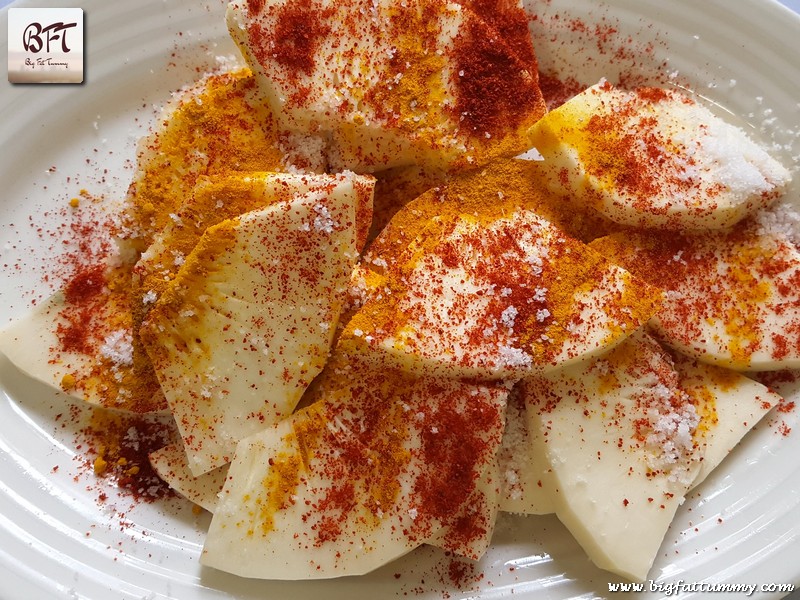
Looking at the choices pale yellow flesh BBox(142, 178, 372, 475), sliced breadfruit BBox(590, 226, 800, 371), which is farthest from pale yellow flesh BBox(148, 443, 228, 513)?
sliced breadfruit BBox(590, 226, 800, 371)

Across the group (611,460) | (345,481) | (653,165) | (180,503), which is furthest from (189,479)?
(653,165)

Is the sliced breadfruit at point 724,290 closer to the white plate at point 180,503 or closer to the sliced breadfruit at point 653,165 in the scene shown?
the sliced breadfruit at point 653,165

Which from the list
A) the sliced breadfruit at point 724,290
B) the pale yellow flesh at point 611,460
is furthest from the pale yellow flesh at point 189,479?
the sliced breadfruit at point 724,290

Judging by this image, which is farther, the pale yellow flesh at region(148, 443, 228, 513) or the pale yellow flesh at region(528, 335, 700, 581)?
the pale yellow flesh at region(148, 443, 228, 513)

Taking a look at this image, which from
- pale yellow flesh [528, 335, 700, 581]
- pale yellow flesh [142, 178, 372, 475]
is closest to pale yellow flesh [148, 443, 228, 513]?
pale yellow flesh [142, 178, 372, 475]

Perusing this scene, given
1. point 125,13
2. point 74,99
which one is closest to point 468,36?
point 125,13

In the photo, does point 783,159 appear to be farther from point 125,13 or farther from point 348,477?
point 125,13

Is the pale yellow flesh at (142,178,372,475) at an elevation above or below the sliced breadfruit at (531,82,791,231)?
below

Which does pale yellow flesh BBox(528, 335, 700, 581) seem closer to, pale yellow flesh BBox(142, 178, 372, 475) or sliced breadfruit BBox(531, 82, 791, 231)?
sliced breadfruit BBox(531, 82, 791, 231)

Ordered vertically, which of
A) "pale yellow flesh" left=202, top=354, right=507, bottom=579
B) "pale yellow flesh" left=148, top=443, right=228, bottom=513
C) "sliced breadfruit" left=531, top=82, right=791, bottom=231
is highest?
"sliced breadfruit" left=531, top=82, right=791, bottom=231
